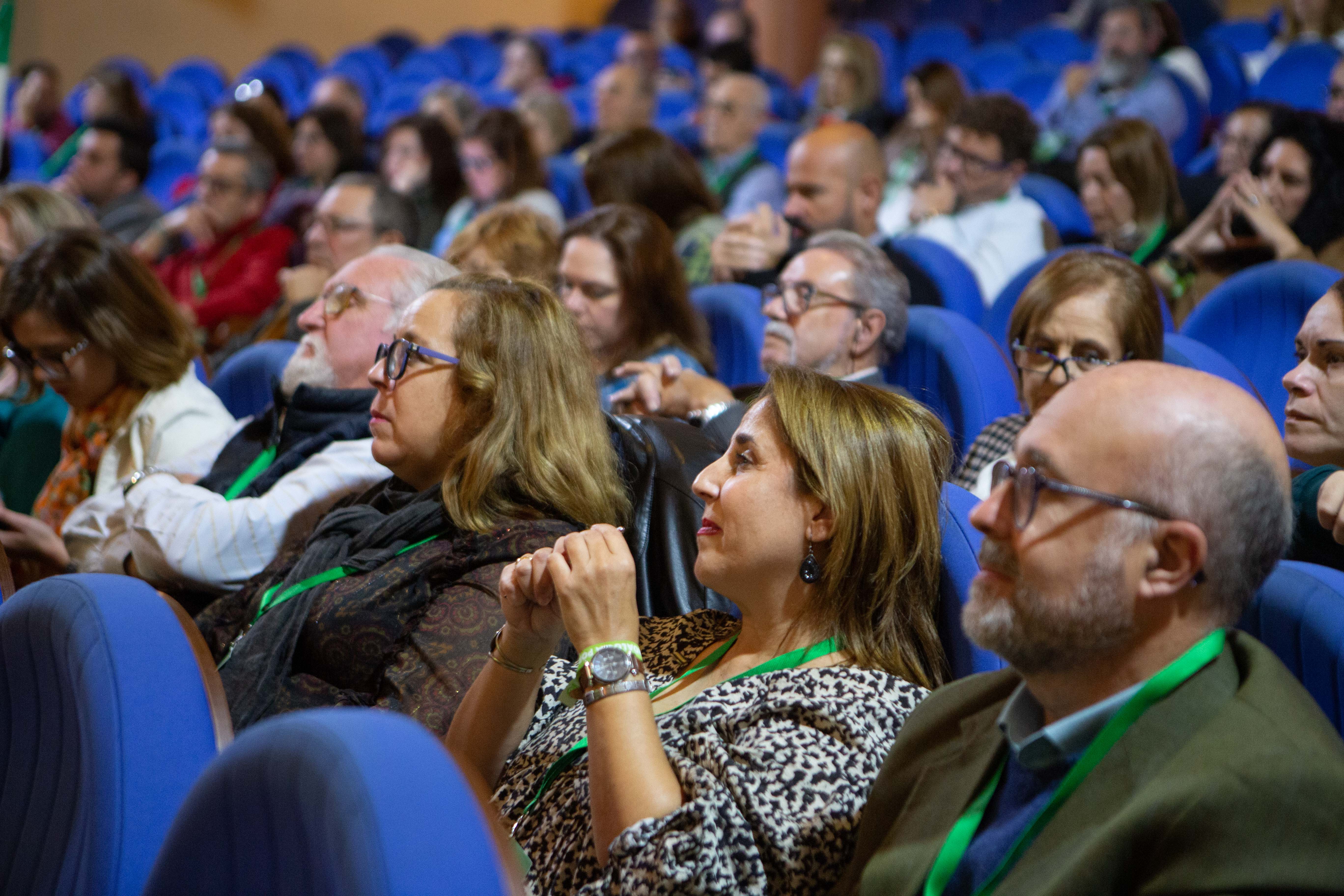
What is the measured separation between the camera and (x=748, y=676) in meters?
1.36

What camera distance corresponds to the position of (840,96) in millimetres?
5973

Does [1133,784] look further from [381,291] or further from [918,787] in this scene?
[381,291]

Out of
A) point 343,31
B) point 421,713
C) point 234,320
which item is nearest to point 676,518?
point 421,713

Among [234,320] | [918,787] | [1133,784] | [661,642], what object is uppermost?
[1133,784]

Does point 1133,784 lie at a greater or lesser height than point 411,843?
lesser

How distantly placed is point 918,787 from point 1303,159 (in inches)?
114

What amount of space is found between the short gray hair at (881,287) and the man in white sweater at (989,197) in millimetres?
1135

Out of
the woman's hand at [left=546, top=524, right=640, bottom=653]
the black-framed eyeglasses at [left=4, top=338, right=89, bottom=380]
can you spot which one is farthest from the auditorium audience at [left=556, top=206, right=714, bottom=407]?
the woman's hand at [left=546, top=524, right=640, bottom=653]

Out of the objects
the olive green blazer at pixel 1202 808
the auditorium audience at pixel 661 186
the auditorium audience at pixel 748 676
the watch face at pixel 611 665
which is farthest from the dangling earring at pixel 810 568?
the auditorium audience at pixel 661 186

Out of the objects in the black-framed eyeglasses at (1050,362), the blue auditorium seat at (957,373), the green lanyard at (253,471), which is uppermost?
the black-framed eyeglasses at (1050,362)

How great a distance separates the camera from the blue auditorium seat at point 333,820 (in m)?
0.62

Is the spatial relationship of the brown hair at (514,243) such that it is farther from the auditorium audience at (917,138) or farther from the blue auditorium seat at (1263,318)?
the auditorium audience at (917,138)

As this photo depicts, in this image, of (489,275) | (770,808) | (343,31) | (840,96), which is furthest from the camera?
(343,31)

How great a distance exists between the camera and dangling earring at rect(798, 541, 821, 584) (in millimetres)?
1359
